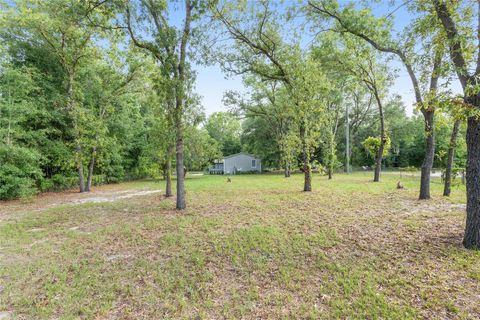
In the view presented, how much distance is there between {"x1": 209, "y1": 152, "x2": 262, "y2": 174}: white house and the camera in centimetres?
3169

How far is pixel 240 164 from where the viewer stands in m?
32.1

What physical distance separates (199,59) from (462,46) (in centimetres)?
702

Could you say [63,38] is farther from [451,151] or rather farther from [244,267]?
[451,151]

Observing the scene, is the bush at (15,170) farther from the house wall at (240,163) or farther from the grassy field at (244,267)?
the house wall at (240,163)

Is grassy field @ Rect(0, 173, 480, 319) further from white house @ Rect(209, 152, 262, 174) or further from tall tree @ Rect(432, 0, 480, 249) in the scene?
white house @ Rect(209, 152, 262, 174)

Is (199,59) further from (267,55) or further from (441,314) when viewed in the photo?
(441,314)

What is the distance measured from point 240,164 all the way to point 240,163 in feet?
0.49

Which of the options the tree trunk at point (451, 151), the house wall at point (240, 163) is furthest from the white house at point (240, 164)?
the tree trunk at point (451, 151)

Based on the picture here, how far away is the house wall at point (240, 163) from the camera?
104 feet

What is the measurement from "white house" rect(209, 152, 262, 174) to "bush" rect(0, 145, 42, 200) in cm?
2283

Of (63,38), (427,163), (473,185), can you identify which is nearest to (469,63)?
(473,185)

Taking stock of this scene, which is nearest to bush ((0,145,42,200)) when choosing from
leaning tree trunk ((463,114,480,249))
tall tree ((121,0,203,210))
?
tall tree ((121,0,203,210))

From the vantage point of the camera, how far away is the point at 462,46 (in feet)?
11.7

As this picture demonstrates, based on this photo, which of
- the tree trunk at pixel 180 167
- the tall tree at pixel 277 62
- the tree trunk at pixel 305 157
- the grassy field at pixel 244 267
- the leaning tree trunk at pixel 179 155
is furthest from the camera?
the tree trunk at pixel 305 157
